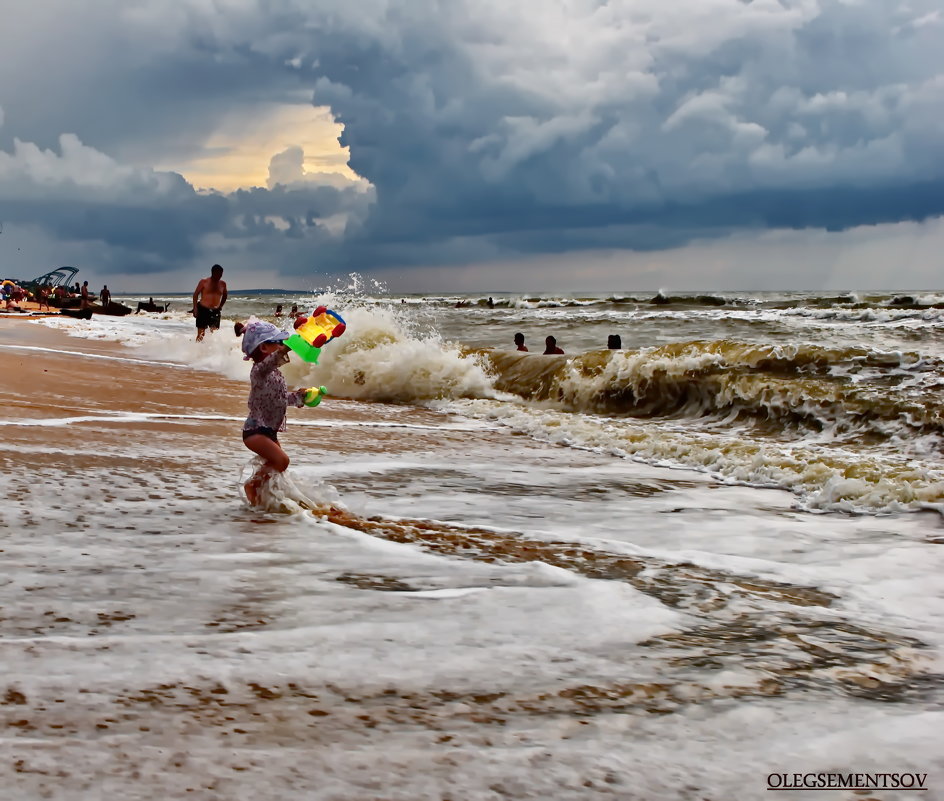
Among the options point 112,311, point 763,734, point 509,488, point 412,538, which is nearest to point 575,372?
point 509,488

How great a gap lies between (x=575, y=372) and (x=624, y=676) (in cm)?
1135

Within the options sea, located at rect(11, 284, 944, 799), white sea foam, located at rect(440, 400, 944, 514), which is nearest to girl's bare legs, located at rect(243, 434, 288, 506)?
sea, located at rect(11, 284, 944, 799)

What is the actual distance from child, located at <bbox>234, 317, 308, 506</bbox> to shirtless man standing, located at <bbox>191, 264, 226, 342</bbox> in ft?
41.8

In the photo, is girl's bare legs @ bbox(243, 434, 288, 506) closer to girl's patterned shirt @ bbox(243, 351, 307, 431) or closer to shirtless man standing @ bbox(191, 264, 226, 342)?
girl's patterned shirt @ bbox(243, 351, 307, 431)

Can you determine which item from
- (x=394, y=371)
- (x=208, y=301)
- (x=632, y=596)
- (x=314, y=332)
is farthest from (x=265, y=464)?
(x=208, y=301)

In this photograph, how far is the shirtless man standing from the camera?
17.5m

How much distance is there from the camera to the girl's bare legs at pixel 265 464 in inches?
197

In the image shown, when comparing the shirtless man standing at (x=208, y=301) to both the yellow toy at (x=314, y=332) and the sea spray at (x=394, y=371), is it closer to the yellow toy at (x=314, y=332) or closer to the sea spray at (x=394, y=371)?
the sea spray at (x=394, y=371)

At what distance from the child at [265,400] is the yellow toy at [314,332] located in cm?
17

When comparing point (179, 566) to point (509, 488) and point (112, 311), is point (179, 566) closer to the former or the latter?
point (509, 488)

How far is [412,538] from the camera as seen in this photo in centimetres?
452

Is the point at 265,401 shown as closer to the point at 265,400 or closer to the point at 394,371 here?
the point at 265,400

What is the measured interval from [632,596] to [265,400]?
243 centimetres

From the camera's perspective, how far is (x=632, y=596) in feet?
11.9
